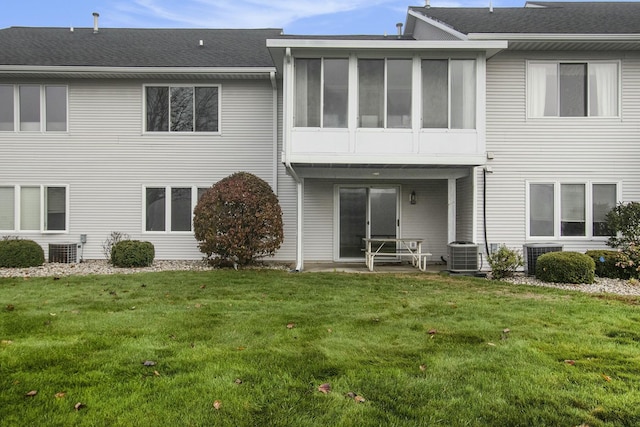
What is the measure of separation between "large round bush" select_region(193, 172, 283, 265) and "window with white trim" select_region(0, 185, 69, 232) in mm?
4633

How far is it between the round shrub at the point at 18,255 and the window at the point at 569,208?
12.1 meters

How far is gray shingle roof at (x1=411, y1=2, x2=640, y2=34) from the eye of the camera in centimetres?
1064

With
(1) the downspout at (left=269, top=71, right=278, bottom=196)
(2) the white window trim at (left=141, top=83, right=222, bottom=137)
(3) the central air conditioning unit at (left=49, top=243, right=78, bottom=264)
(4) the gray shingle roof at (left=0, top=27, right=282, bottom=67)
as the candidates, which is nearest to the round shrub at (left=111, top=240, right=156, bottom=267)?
(3) the central air conditioning unit at (left=49, top=243, right=78, bottom=264)

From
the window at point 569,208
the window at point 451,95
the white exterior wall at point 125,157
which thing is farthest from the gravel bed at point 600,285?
the white exterior wall at point 125,157

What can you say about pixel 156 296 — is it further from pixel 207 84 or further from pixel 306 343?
pixel 207 84

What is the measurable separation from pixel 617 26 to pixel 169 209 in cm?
1234

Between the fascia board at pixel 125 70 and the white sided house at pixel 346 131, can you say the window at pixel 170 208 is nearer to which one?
the white sided house at pixel 346 131

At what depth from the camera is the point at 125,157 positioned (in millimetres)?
12484

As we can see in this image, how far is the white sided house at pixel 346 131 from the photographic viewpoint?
32.4ft

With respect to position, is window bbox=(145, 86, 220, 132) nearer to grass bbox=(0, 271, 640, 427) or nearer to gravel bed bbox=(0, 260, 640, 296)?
gravel bed bbox=(0, 260, 640, 296)

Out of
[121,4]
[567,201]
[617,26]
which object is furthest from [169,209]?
[121,4]

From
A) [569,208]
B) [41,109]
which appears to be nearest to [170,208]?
[41,109]

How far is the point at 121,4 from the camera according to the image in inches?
945

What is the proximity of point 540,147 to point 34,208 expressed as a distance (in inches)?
532
